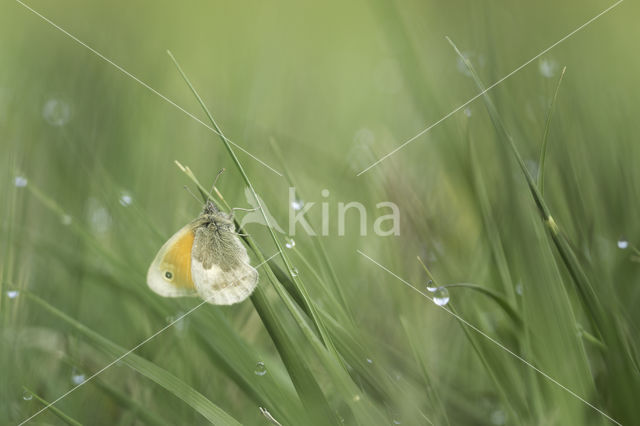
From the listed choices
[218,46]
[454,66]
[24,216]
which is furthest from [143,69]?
[454,66]

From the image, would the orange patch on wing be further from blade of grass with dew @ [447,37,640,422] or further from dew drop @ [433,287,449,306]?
blade of grass with dew @ [447,37,640,422]

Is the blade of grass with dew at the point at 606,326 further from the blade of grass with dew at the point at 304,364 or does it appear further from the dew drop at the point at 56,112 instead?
the dew drop at the point at 56,112

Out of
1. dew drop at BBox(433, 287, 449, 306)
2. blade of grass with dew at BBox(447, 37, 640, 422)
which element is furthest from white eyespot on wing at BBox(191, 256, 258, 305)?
blade of grass with dew at BBox(447, 37, 640, 422)

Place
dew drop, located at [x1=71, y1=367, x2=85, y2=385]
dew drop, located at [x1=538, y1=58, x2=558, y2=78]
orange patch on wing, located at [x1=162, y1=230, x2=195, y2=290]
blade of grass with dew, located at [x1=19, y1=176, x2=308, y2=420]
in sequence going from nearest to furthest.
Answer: blade of grass with dew, located at [x1=19, y1=176, x2=308, y2=420] → dew drop, located at [x1=71, y1=367, x2=85, y2=385] → orange patch on wing, located at [x1=162, y1=230, x2=195, y2=290] → dew drop, located at [x1=538, y1=58, x2=558, y2=78]

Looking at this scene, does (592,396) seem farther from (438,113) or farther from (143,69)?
(143,69)

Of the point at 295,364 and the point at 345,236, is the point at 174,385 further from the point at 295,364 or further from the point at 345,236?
the point at 345,236

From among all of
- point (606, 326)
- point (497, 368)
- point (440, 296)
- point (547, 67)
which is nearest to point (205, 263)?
point (440, 296)

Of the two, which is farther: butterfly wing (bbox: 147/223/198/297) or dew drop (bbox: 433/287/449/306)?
butterfly wing (bbox: 147/223/198/297)
